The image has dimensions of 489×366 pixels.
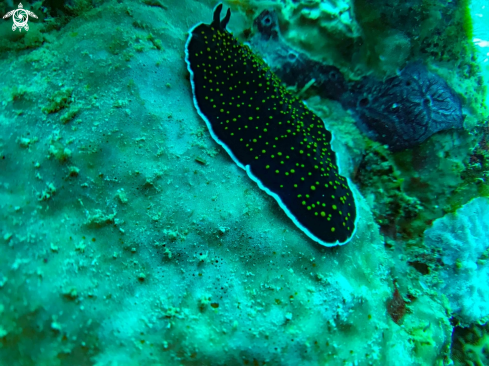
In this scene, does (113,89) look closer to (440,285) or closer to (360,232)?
(360,232)

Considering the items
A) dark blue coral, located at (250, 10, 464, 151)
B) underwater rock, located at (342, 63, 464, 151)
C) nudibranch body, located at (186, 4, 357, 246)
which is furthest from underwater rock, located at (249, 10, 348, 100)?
nudibranch body, located at (186, 4, 357, 246)

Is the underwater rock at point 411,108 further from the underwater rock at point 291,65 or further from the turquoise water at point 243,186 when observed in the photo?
the underwater rock at point 291,65

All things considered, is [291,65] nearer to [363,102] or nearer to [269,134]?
[363,102]

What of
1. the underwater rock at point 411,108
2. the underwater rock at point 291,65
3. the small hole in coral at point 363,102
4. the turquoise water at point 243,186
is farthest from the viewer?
the underwater rock at point 291,65

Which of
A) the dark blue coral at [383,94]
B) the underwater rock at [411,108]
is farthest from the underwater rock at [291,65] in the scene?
the underwater rock at [411,108]

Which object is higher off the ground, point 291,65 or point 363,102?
point 363,102

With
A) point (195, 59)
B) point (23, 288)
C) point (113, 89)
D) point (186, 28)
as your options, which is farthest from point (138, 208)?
point (186, 28)

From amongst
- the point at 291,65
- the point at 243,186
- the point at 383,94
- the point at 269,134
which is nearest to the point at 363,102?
the point at 383,94

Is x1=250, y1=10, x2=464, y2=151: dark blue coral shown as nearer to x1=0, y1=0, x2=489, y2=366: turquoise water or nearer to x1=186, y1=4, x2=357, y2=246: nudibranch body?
x1=0, y1=0, x2=489, y2=366: turquoise water
